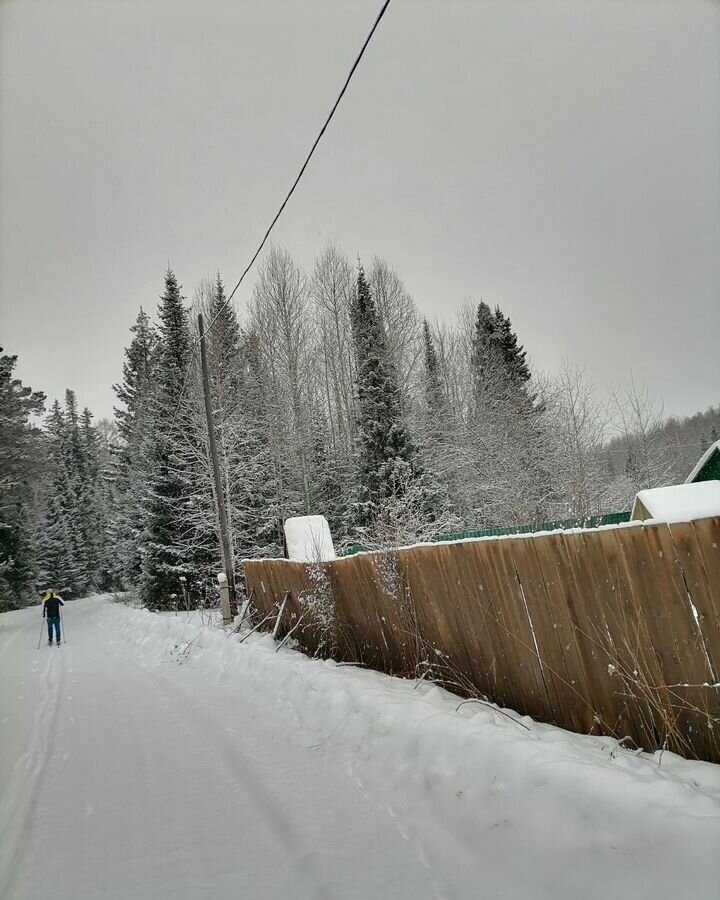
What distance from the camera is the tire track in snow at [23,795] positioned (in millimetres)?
3210

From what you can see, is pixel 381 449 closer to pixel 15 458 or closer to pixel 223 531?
pixel 223 531

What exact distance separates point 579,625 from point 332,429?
976 inches

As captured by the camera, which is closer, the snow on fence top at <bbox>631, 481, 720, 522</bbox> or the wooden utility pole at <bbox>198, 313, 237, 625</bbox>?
the snow on fence top at <bbox>631, 481, 720, 522</bbox>

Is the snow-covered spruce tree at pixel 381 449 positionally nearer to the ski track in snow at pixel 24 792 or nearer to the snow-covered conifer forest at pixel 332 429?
the snow-covered conifer forest at pixel 332 429

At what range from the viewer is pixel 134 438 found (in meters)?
28.3

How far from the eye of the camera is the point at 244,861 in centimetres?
291

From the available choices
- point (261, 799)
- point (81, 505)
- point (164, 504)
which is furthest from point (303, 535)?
point (81, 505)

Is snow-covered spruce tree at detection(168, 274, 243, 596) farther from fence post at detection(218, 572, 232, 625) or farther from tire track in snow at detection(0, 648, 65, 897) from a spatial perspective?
tire track in snow at detection(0, 648, 65, 897)

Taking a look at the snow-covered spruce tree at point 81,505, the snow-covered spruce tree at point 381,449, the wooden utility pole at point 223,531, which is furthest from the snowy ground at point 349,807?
the snow-covered spruce tree at point 81,505

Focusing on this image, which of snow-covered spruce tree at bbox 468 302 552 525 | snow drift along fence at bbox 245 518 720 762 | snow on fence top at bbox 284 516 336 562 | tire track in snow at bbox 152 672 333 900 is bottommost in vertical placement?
tire track in snow at bbox 152 672 333 900

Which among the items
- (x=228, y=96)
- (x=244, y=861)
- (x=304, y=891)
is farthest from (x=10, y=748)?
(x=228, y=96)

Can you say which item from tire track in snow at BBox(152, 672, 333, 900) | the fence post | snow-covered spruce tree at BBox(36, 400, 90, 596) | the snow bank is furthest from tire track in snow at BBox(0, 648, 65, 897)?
snow-covered spruce tree at BBox(36, 400, 90, 596)

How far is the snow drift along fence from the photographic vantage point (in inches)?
125

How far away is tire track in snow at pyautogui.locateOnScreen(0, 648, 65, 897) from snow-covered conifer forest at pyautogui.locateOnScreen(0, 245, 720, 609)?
9908 millimetres
